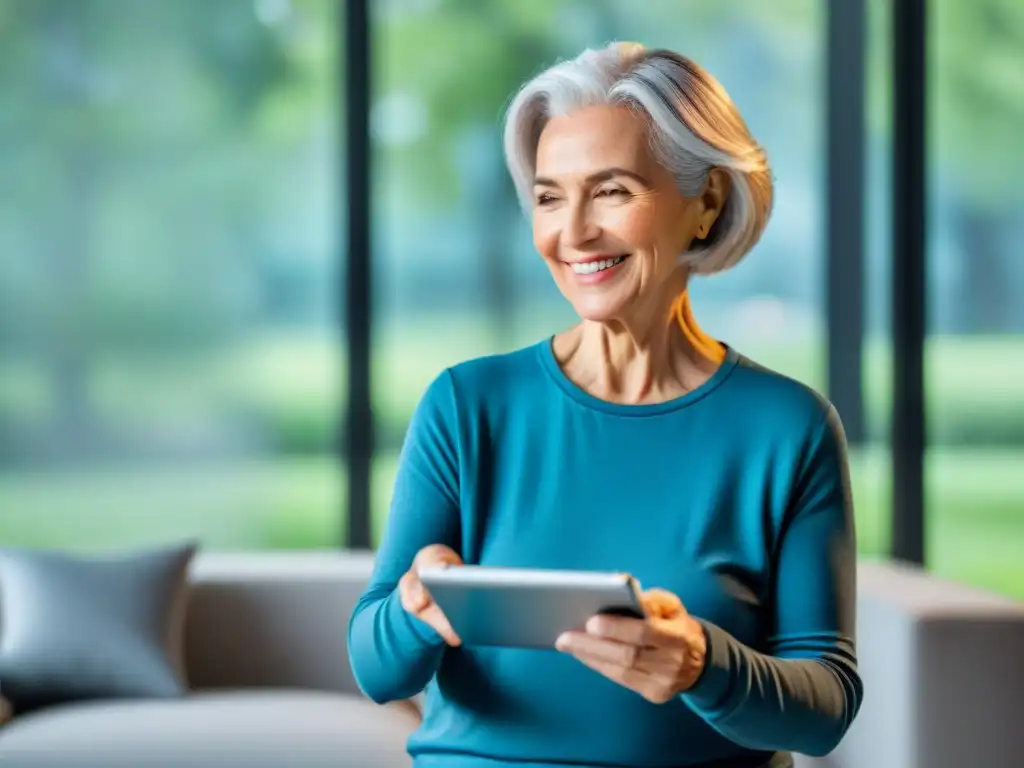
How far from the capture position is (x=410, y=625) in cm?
135

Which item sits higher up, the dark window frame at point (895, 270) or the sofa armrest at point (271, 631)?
the dark window frame at point (895, 270)

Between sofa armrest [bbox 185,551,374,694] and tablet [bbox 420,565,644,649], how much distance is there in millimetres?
2203

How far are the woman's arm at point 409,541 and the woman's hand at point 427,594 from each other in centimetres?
4

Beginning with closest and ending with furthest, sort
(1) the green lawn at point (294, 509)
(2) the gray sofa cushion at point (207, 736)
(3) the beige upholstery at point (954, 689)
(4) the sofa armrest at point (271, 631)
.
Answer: (3) the beige upholstery at point (954, 689), (2) the gray sofa cushion at point (207, 736), (4) the sofa armrest at point (271, 631), (1) the green lawn at point (294, 509)

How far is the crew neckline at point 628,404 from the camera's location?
145cm

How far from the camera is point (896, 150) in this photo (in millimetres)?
4266

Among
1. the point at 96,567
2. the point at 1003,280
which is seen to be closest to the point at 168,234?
the point at 96,567

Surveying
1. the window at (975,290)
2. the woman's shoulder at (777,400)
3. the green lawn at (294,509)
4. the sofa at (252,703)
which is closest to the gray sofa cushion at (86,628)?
the sofa at (252,703)

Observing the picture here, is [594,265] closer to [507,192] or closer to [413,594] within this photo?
[413,594]

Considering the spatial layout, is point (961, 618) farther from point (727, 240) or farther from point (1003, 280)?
point (1003, 280)

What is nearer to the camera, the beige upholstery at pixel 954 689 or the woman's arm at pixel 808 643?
the woman's arm at pixel 808 643

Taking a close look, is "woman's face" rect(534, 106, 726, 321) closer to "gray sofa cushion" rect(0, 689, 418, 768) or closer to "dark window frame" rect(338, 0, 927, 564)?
"gray sofa cushion" rect(0, 689, 418, 768)

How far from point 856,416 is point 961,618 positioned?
1985 millimetres

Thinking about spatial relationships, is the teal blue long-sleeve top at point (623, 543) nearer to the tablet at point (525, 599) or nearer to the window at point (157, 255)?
the tablet at point (525, 599)
